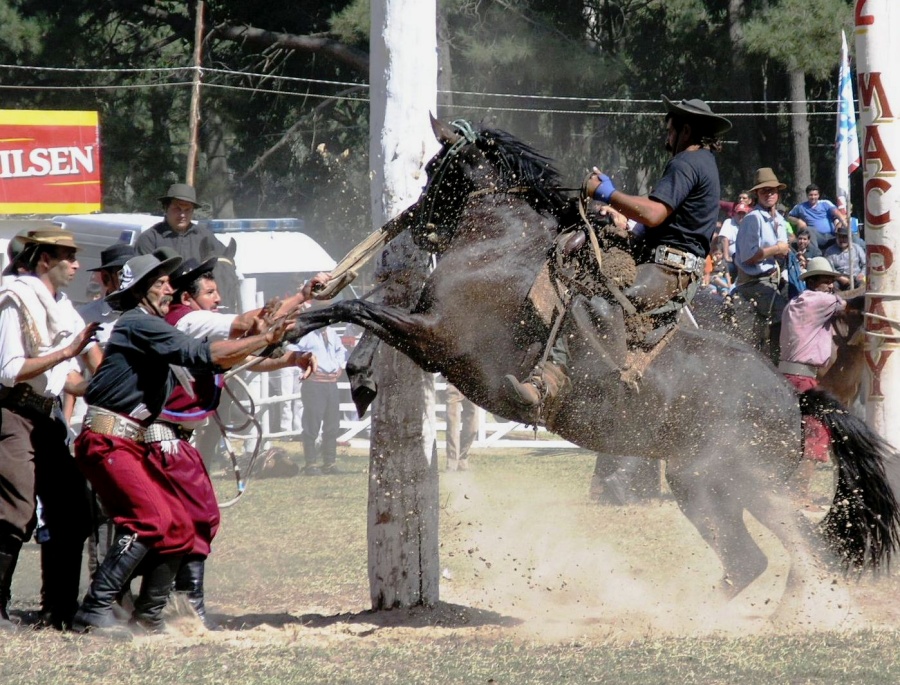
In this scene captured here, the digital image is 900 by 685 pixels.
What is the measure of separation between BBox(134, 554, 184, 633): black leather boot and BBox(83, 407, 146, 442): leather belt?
2.09 ft

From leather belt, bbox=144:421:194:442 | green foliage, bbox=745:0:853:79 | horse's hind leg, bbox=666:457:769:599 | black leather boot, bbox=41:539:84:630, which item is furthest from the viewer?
green foliage, bbox=745:0:853:79

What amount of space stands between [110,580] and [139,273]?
4.92 ft

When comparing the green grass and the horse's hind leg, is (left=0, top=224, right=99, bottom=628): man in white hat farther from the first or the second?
the horse's hind leg

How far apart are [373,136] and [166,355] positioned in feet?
5.90

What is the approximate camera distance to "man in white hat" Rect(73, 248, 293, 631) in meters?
5.96

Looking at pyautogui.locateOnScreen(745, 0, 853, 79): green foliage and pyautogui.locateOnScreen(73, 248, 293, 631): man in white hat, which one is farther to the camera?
pyautogui.locateOnScreen(745, 0, 853, 79): green foliage

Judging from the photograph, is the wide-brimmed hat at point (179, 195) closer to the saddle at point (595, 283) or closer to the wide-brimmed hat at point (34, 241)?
the wide-brimmed hat at point (34, 241)

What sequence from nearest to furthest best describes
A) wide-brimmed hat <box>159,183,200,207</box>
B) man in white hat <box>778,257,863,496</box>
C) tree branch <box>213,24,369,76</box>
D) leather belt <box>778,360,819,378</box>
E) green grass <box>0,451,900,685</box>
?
green grass <box>0,451,900,685</box> < wide-brimmed hat <box>159,183,200,207</box> < man in white hat <box>778,257,863,496</box> < leather belt <box>778,360,819,378</box> < tree branch <box>213,24,369,76</box>

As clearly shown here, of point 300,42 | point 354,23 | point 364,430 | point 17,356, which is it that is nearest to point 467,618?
point 17,356

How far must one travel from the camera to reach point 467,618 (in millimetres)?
6734

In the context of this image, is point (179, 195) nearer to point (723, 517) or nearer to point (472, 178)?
point (472, 178)

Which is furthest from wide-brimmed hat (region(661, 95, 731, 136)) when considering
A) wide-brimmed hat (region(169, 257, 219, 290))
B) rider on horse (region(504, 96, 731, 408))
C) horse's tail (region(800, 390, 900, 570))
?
wide-brimmed hat (region(169, 257, 219, 290))

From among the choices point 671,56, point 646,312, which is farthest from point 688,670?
point 671,56

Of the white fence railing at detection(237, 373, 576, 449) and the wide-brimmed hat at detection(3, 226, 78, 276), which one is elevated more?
the wide-brimmed hat at detection(3, 226, 78, 276)
